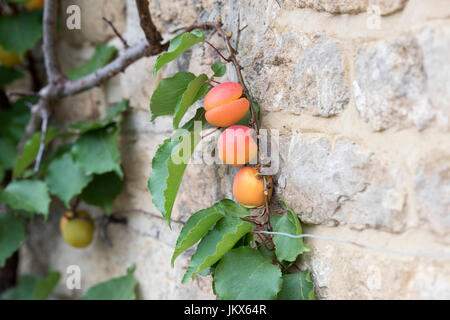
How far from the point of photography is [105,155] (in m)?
1.13

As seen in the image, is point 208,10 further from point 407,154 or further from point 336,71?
point 407,154

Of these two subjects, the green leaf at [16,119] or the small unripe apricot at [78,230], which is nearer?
the small unripe apricot at [78,230]

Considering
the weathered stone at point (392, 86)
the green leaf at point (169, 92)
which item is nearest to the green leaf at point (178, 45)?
the green leaf at point (169, 92)

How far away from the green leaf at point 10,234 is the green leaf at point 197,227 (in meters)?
0.75

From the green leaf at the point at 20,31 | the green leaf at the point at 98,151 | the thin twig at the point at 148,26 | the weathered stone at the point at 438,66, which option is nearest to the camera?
the weathered stone at the point at 438,66

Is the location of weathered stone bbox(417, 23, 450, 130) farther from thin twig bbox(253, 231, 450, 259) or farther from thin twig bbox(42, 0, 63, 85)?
thin twig bbox(42, 0, 63, 85)

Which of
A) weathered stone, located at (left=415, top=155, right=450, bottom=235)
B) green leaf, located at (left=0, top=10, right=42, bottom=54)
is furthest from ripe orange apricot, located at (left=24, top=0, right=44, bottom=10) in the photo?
weathered stone, located at (left=415, top=155, right=450, bottom=235)

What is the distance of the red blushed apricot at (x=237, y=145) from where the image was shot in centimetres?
72

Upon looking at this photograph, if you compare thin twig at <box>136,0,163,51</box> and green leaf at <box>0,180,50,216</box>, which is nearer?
thin twig at <box>136,0,163,51</box>

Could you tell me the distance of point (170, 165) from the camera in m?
0.70

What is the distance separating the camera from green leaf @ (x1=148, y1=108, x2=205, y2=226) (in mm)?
713

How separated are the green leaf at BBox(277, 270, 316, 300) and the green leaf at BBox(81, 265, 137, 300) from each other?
0.58 metres

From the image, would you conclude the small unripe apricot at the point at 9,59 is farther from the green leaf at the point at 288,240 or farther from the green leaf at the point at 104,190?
the green leaf at the point at 288,240

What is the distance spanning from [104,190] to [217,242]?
578 mm
